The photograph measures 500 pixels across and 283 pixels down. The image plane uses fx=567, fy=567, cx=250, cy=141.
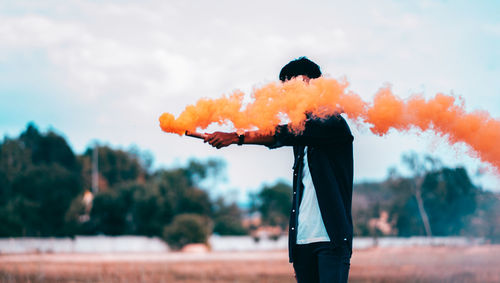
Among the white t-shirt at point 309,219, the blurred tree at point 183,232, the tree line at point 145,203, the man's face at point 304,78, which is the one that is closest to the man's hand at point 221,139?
the white t-shirt at point 309,219

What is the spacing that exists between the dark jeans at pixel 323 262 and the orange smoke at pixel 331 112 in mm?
809

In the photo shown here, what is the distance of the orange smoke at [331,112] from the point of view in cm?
384

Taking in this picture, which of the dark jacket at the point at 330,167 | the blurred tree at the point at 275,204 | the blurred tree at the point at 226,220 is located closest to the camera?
the dark jacket at the point at 330,167

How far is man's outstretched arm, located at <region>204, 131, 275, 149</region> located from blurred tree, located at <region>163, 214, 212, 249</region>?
60461 millimetres

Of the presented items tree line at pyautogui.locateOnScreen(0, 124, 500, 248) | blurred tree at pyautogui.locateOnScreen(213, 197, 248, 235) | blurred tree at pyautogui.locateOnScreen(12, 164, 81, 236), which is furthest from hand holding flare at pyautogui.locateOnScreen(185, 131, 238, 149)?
blurred tree at pyautogui.locateOnScreen(213, 197, 248, 235)

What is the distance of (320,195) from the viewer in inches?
146

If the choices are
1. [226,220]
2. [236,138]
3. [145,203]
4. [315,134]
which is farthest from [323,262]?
[226,220]

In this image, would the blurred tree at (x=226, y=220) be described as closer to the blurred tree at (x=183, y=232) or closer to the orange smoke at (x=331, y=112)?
the blurred tree at (x=183, y=232)

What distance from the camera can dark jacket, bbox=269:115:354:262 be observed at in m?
3.67

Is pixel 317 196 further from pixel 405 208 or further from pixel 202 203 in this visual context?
pixel 202 203

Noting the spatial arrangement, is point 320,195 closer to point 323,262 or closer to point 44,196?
point 323,262

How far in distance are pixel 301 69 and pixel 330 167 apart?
771 mm

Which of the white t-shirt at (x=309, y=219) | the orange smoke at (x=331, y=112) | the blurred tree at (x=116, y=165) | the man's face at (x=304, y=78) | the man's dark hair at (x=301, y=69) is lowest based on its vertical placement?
the white t-shirt at (x=309, y=219)

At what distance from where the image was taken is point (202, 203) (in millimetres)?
71875
